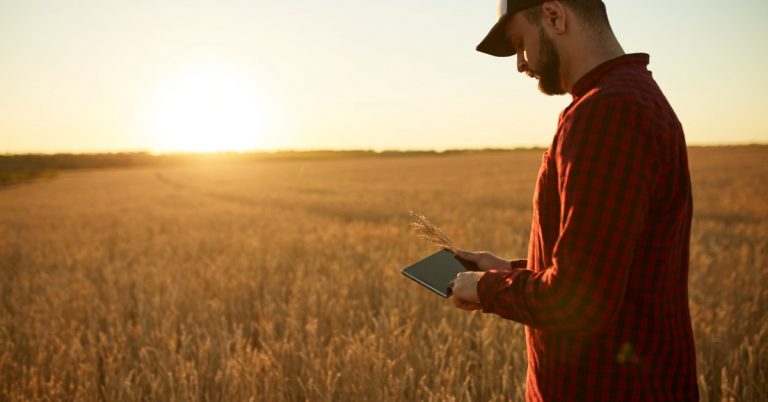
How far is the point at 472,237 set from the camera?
7.84m

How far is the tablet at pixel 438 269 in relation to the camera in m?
1.45

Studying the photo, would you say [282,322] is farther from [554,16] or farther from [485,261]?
[554,16]

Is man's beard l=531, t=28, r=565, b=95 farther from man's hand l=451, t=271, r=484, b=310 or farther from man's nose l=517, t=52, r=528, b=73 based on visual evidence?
man's hand l=451, t=271, r=484, b=310

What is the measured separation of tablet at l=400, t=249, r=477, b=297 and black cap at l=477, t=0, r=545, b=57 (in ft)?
2.35

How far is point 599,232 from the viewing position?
3.16 feet

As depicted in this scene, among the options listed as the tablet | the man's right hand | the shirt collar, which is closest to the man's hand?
the tablet

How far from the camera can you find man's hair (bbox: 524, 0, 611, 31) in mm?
1154

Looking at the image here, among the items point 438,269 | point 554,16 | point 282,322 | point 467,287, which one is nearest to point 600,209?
point 467,287

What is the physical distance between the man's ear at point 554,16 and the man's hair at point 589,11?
0.02 m

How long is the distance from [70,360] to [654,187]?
3.61 metres

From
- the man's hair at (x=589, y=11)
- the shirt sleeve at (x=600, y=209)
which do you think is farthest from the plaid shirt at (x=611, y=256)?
the man's hair at (x=589, y=11)

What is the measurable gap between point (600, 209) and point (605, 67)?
42cm

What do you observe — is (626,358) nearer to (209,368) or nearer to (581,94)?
(581,94)

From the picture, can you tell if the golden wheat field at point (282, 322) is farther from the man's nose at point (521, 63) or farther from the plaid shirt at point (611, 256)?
the man's nose at point (521, 63)
